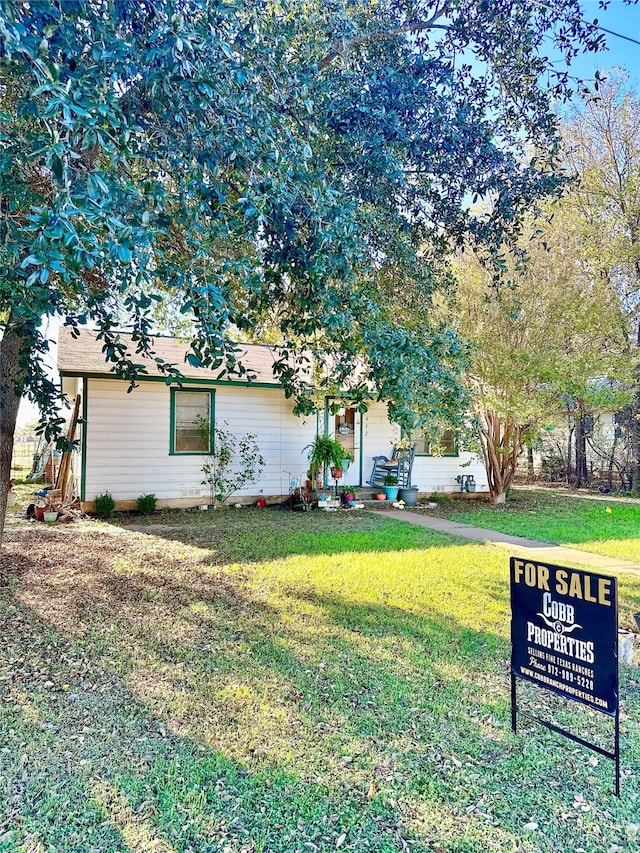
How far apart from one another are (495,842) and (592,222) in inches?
505

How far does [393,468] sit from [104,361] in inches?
279

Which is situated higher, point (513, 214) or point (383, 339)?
point (513, 214)

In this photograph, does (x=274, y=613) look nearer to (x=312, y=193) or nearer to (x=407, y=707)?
(x=407, y=707)

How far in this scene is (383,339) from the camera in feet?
12.7

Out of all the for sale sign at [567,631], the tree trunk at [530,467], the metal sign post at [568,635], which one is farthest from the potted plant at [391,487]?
the for sale sign at [567,631]

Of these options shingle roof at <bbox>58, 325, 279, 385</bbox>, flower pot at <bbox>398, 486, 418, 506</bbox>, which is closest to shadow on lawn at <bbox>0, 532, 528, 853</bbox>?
shingle roof at <bbox>58, 325, 279, 385</bbox>

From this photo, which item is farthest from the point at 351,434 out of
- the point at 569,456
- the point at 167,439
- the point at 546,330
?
the point at 569,456

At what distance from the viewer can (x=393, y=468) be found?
12977 mm

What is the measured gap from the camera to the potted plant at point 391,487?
492 inches

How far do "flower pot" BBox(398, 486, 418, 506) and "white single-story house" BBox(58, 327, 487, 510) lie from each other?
0.91 meters

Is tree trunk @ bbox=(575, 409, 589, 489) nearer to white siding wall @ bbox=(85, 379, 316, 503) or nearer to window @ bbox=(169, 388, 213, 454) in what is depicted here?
white siding wall @ bbox=(85, 379, 316, 503)

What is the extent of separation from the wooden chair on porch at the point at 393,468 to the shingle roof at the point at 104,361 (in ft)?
11.0

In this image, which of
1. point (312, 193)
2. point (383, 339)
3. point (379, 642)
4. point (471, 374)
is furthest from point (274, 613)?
point (471, 374)

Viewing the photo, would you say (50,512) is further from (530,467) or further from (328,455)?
(530,467)
